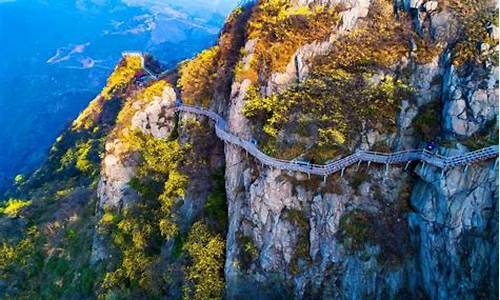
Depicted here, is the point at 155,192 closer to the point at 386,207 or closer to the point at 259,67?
the point at 259,67

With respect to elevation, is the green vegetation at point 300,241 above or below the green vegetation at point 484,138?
below

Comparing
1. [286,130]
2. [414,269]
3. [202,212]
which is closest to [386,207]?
[414,269]

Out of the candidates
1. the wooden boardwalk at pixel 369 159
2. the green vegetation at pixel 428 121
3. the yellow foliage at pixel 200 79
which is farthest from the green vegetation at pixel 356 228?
the yellow foliage at pixel 200 79

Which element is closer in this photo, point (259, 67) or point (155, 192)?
point (259, 67)

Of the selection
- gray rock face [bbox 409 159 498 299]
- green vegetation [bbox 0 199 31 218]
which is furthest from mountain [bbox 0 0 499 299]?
green vegetation [bbox 0 199 31 218]

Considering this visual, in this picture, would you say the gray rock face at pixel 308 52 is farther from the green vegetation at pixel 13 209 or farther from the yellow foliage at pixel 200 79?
the green vegetation at pixel 13 209
